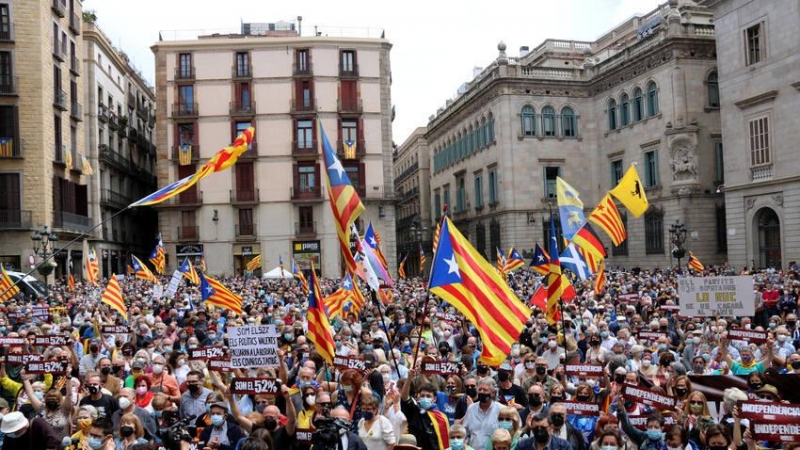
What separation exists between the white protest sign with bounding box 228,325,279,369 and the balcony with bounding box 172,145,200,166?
40902mm

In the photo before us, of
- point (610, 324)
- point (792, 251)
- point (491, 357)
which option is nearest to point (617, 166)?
point (792, 251)

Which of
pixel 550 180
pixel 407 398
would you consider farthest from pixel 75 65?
pixel 407 398

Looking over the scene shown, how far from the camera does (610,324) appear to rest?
635 inches

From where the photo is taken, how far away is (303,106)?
161 ft

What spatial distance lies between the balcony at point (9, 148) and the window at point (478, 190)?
1124 inches

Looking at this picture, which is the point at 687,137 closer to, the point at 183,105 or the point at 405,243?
the point at 183,105

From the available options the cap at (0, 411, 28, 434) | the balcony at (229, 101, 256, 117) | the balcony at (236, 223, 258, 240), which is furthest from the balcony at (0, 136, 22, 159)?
the cap at (0, 411, 28, 434)

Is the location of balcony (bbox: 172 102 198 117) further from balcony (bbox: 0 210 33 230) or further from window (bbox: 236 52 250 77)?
balcony (bbox: 0 210 33 230)

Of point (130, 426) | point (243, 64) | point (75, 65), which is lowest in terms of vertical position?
point (130, 426)

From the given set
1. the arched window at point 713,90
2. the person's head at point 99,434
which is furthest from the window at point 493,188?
the person's head at point 99,434

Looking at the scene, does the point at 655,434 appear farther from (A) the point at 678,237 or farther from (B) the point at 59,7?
(B) the point at 59,7

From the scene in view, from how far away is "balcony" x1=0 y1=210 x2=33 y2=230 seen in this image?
35.3 meters

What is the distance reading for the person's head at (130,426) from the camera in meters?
7.76

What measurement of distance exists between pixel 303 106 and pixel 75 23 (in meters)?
14.1
